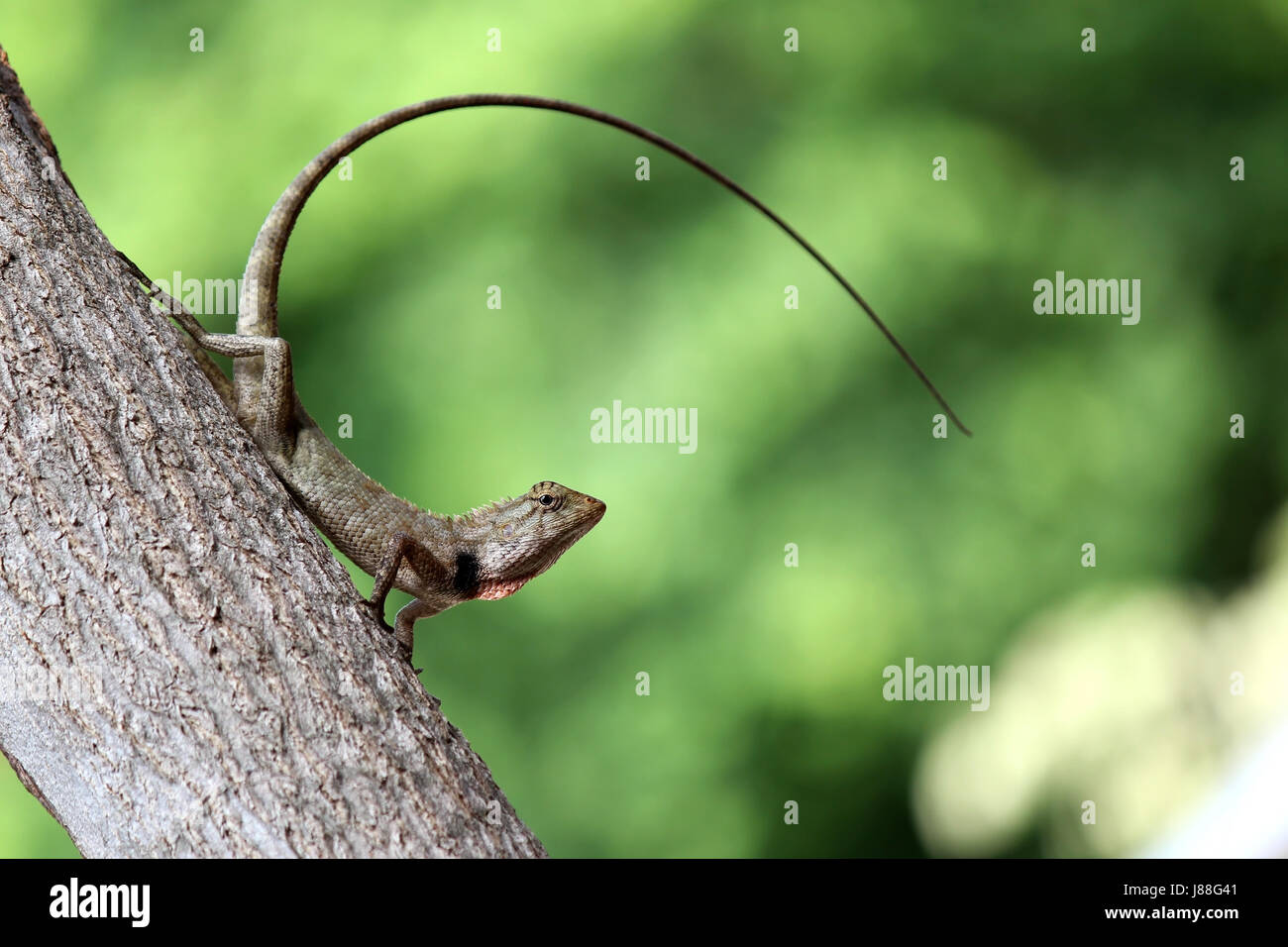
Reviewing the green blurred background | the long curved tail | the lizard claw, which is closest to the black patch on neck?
the lizard claw

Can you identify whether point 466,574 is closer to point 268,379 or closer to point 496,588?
point 496,588

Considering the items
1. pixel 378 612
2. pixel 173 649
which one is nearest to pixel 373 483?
pixel 378 612

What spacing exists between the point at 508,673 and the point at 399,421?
1545 mm

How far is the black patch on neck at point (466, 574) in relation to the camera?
286 cm

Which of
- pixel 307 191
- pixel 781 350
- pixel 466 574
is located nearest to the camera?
pixel 307 191

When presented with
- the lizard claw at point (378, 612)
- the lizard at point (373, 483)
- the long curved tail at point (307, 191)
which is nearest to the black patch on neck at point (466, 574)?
the lizard at point (373, 483)

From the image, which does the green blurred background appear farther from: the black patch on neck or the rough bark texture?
the rough bark texture

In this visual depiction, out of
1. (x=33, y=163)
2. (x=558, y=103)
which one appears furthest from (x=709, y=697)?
(x=33, y=163)

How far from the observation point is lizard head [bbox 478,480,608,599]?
2.90 m

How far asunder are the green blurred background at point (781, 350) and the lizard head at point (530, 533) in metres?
2.64

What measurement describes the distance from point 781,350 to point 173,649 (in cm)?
437

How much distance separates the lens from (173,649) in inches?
67.1

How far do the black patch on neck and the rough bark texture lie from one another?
891 mm
